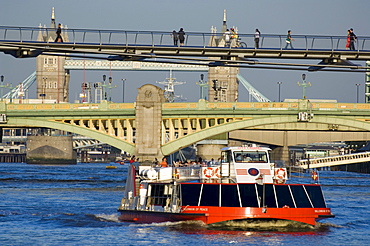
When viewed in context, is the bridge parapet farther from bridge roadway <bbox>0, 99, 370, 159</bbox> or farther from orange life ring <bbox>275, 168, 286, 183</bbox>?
orange life ring <bbox>275, 168, 286, 183</bbox>

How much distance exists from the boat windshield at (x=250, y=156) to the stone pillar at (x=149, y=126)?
53.4 meters

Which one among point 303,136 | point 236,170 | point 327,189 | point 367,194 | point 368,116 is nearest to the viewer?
point 236,170

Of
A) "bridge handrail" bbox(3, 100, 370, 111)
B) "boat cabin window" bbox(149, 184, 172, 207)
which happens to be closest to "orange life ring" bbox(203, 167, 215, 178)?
"boat cabin window" bbox(149, 184, 172, 207)

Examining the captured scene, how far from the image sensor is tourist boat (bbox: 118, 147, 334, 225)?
45.8 meters

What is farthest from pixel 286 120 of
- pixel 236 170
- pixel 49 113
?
pixel 236 170

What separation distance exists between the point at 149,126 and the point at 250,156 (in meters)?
54.1

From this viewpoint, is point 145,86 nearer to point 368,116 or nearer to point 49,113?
point 49,113

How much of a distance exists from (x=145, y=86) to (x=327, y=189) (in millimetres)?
26889

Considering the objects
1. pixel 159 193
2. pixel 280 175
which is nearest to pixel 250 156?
pixel 280 175

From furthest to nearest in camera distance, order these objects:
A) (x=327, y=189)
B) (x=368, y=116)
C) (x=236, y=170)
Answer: (x=368, y=116)
(x=327, y=189)
(x=236, y=170)

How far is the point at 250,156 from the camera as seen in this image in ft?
160

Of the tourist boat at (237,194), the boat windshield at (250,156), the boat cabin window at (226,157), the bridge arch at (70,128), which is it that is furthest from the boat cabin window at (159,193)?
the bridge arch at (70,128)

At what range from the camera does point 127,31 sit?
181 feet

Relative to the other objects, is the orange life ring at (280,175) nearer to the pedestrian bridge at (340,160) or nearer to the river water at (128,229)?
the river water at (128,229)
